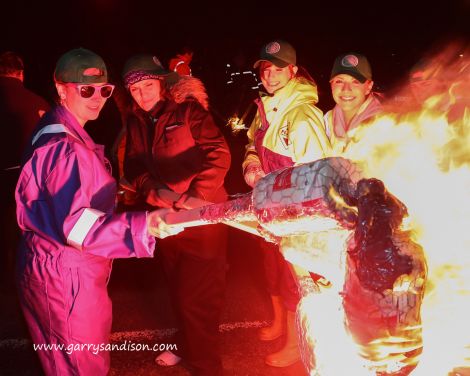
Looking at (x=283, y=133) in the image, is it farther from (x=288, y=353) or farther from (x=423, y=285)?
(x=423, y=285)

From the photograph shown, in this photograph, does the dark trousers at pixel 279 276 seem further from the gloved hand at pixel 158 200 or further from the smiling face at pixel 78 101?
the smiling face at pixel 78 101

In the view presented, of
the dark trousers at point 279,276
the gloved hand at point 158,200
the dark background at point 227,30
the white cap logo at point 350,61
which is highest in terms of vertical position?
the dark background at point 227,30

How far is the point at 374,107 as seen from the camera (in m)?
3.83

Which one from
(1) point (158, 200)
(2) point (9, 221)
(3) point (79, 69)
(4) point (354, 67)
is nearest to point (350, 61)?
(4) point (354, 67)

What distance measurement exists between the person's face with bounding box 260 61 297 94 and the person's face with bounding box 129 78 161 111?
0.93m

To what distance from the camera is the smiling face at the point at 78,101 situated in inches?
114

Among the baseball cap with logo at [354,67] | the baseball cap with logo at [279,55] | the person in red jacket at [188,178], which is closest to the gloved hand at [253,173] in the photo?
the person in red jacket at [188,178]

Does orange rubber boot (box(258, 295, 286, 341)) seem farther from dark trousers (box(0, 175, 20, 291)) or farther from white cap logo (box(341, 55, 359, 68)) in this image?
dark trousers (box(0, 175, 20, 291))

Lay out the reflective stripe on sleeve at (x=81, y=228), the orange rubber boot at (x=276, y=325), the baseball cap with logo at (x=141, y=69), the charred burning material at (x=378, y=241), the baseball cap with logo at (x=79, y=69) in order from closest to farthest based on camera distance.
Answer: the charred burning material at (x=378, y=241), the reflective stripe on sleeve at (x=81, y=228), the baseball cap with logo at (x=79, y=69), the baseball cap with logo at (x=141, y=69), the orange rubber boot at (x=276, y=325)

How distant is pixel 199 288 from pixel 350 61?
224 centimetres

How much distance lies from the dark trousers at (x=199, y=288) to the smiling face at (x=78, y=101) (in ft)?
3.91

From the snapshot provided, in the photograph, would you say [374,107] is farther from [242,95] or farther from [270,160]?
[242,95]

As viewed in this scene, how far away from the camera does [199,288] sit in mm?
3689

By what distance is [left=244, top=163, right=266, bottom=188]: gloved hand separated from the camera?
12.8ft
